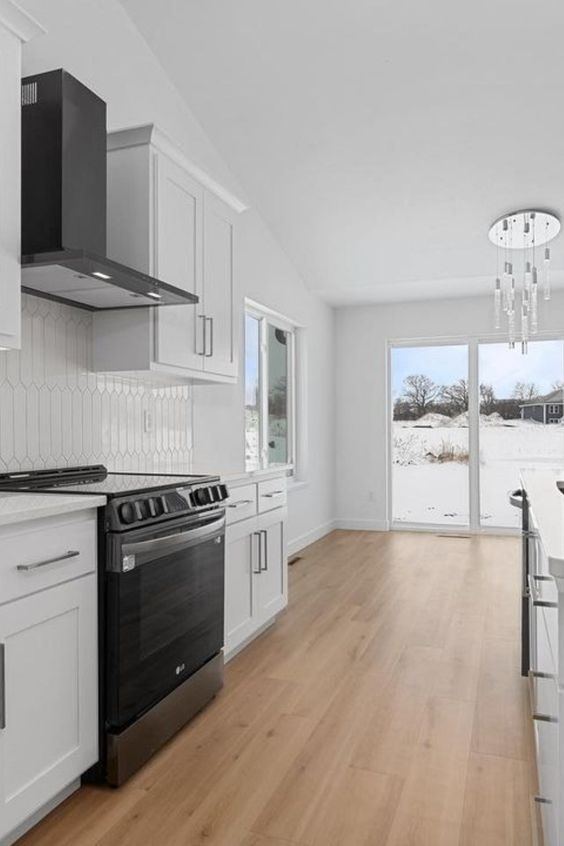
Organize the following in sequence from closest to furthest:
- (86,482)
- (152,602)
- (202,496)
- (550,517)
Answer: (550,517) < (152,602) < (202,496) < (86,482)

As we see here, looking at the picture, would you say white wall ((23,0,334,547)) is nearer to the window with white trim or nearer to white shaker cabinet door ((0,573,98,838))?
the window with white trim

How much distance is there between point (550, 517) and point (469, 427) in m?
5.21

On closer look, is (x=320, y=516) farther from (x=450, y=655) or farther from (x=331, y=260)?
(x=450, y=655)

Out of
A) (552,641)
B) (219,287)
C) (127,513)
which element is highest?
(219,287)

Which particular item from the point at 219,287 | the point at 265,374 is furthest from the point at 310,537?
the point at 219,287

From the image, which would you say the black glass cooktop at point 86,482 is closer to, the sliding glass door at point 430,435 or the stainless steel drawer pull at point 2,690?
the stainless steel drawer pull at point 2,690

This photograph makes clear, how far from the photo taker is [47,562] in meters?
1.74

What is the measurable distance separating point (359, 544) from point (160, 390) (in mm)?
3174

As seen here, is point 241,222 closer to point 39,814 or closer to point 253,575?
point 253,575

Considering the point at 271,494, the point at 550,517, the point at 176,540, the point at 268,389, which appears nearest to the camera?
the point at 550,517

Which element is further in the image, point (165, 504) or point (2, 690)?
point (165, 504)

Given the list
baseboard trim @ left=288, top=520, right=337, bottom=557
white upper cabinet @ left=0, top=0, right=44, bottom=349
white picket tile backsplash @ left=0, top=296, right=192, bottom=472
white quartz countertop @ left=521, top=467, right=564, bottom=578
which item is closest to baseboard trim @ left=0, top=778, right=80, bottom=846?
white picket tile backsplash @ left=0, top=296, right=192, bottom=472

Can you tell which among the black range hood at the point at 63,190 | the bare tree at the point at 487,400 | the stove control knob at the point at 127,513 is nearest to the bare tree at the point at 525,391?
the bare tree at the point at 487,400

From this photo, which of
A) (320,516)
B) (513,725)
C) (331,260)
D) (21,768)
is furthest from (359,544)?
(21,768)
